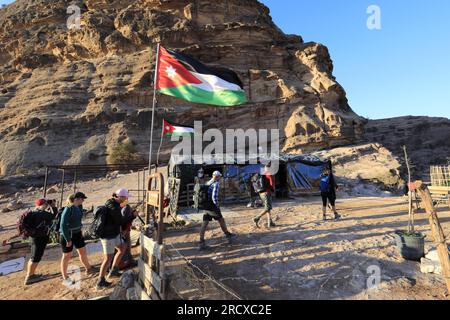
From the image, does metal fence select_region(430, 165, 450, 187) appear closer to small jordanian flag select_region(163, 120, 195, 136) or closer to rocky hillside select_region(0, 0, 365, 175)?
small jordanian flag select_region(163, 120, 195, 136)

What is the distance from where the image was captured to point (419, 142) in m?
44.5

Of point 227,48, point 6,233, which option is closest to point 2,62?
point 227,48

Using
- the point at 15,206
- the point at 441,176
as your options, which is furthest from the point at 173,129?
the point at 15,206

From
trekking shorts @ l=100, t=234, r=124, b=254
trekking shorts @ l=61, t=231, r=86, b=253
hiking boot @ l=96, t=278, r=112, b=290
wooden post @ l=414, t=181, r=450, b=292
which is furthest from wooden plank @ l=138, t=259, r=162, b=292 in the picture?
wooden post @ l=414, t=181, r=450, b=292

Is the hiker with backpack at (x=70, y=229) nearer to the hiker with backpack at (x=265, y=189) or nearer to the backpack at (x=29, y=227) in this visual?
the backpack at (x=29, y=227)

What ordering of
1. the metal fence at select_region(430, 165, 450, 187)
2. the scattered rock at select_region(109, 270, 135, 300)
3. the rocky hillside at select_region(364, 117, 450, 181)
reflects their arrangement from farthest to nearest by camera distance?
the rocky hillside at select_region(364, 117, 450, 181) → the metal fence at select_region(430, 165, 450, 187) → the scattered rock at select_region(109, 270, 135, 300)

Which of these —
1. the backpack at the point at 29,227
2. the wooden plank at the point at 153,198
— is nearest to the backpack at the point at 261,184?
the wooden plank at the point at 153,198

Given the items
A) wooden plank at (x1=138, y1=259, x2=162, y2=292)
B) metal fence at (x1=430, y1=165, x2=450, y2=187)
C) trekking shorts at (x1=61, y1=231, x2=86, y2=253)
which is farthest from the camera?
metal fence at (x1=430, y1=165, x2=450, y2=187)

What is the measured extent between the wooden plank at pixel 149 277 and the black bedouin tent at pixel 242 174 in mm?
9249

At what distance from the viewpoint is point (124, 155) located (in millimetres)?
29359

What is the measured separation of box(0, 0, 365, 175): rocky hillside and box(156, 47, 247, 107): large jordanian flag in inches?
983

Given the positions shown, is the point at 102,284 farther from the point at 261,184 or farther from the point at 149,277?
the point at 261,184

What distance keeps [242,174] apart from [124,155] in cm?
1824

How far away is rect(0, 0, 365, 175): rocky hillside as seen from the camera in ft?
103
